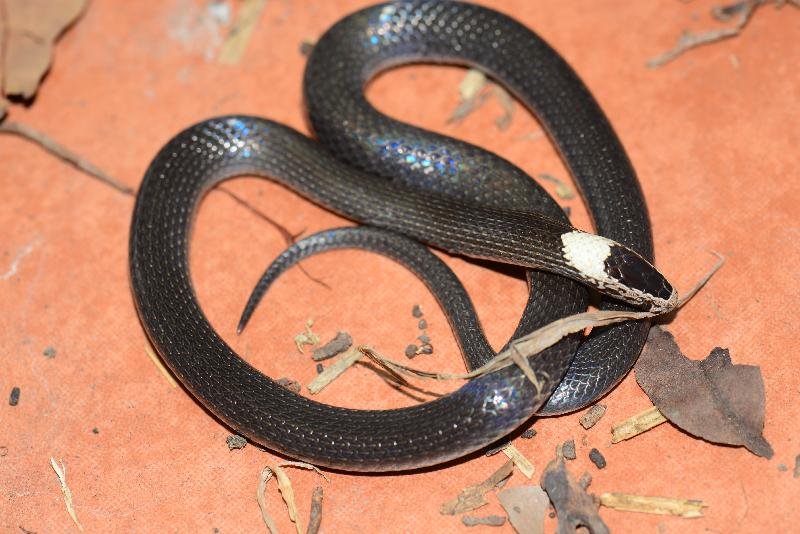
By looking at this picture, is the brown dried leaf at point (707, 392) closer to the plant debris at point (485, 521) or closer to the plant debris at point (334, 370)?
the plant debris at point (485, 521)

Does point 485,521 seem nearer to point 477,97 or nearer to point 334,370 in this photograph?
point 334,370

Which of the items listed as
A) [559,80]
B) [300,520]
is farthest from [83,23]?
[300,520]

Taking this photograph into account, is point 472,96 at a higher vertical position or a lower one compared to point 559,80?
lower

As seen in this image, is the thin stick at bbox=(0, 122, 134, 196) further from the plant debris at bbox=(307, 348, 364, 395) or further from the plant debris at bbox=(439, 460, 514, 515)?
the plant debris at bbox=(439, 460, 514, 515)

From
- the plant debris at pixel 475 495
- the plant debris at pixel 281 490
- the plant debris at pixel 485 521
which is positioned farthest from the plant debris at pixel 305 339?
the plant debris at pixel 485 521

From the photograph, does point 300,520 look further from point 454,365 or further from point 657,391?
point 657,391

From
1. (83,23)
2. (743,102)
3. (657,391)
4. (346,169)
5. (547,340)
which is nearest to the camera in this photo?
(547,340)

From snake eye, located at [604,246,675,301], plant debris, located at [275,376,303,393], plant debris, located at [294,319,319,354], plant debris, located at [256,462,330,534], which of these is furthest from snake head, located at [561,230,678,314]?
plant debris, located at [256,462,330,534]
